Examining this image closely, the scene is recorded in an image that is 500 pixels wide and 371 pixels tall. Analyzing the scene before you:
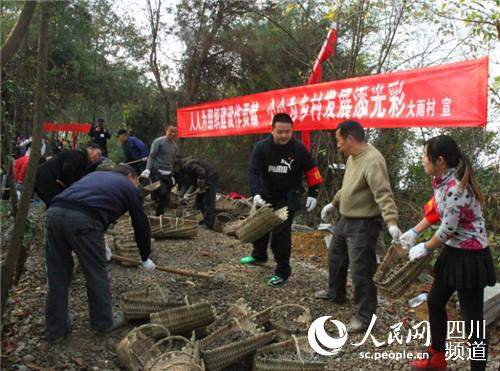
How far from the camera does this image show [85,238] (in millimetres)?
3045

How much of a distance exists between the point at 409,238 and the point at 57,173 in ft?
10.1

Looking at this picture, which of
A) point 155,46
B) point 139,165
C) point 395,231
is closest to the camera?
point 395,231

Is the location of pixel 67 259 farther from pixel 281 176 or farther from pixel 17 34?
pixel 281 176

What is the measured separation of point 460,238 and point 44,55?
2.48 metres

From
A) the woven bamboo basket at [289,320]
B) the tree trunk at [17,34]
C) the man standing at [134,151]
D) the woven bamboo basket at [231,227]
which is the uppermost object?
the tree trunk at [17,34]

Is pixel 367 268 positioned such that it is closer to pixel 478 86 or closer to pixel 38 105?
pixel 478 86

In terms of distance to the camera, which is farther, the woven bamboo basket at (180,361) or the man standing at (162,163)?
the man standing at (162,163)

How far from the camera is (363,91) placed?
16.6ft

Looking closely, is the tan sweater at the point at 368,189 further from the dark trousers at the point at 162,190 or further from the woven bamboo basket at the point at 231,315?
the dark trousers at the point at 162,190

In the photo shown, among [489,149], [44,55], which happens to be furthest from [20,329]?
[489,149]

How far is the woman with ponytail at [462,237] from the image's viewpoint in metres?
2.64

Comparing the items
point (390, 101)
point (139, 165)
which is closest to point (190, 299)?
point (390, 101)

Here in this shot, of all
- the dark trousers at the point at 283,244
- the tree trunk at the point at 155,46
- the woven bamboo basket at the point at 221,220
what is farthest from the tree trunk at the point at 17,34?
the tree trunk at the point at 155,46

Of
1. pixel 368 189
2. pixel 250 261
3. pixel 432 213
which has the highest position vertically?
pixel 368 189
